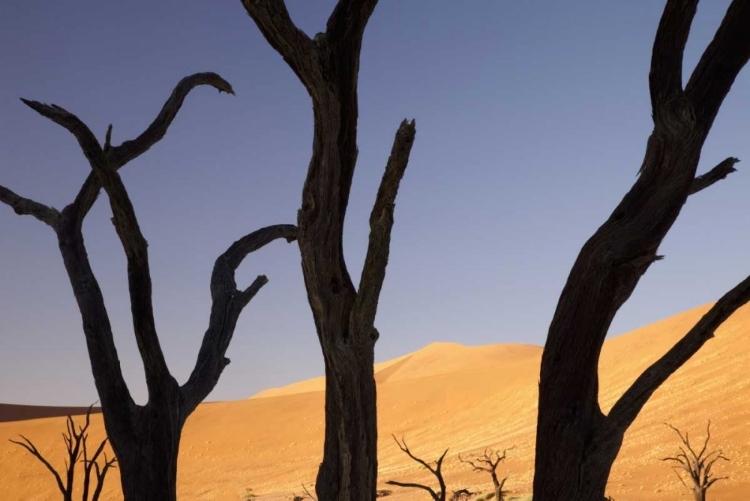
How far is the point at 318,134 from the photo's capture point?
3.41 metres

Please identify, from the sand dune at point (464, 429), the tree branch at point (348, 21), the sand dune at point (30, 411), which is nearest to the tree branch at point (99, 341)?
the tree branch at point (348, 21)

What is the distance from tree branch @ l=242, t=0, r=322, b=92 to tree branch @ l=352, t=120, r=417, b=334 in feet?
1.83

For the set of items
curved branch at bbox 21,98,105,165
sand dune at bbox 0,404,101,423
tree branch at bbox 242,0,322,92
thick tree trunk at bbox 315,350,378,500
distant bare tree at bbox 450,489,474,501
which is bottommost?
distant bare tree at bbox 450,489,474,501

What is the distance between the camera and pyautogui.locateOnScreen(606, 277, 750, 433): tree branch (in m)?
3.27

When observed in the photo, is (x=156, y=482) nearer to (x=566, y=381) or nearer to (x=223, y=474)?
(x=566, y=381)

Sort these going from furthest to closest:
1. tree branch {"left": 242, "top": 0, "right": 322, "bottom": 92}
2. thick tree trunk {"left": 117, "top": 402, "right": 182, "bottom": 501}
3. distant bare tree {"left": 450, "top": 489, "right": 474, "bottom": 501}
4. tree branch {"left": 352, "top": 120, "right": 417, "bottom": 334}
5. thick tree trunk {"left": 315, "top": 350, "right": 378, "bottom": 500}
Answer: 1. distant bare tree {"left": 450, "top": 489, "right": 474, "bottom": 501}
2. thick tree trunk {"left": 117, "top": 402, "right": 182, "bottom": 501}
3. thick tree trunk {"left": 315, "top": 350, "right": 378, "bottom": 500}
4. tree branch {"left": 242, "top": 0, "right": 322, "bottom": 92}
5. tree branch {"left": 352, "top": 120, "right": 417, "bottom": 334}

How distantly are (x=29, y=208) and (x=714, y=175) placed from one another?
439 centimetres

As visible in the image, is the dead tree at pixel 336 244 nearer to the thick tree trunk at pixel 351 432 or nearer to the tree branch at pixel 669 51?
the thick tree trunk at pixel 351 432

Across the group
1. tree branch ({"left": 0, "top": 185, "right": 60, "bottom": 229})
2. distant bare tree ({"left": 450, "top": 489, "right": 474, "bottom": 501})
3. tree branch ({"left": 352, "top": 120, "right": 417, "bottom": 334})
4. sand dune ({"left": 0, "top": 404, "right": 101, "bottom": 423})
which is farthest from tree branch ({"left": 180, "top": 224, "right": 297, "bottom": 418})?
sand dune ({"left": 0, "top": 404, "right": 101, "bottom": 423})

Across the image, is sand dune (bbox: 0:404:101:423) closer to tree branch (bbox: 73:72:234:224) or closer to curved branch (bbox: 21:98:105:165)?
tree branch (bbox: 73:72:234:224)

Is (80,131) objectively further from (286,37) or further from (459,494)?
(459,494)

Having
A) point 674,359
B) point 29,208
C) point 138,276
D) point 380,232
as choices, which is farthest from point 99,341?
point 674,359

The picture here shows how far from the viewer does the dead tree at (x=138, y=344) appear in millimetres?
4496

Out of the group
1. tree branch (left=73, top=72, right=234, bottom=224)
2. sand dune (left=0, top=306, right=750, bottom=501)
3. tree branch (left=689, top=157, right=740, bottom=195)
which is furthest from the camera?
sand dune (left=0, top=306, right=750, bottom=501)
